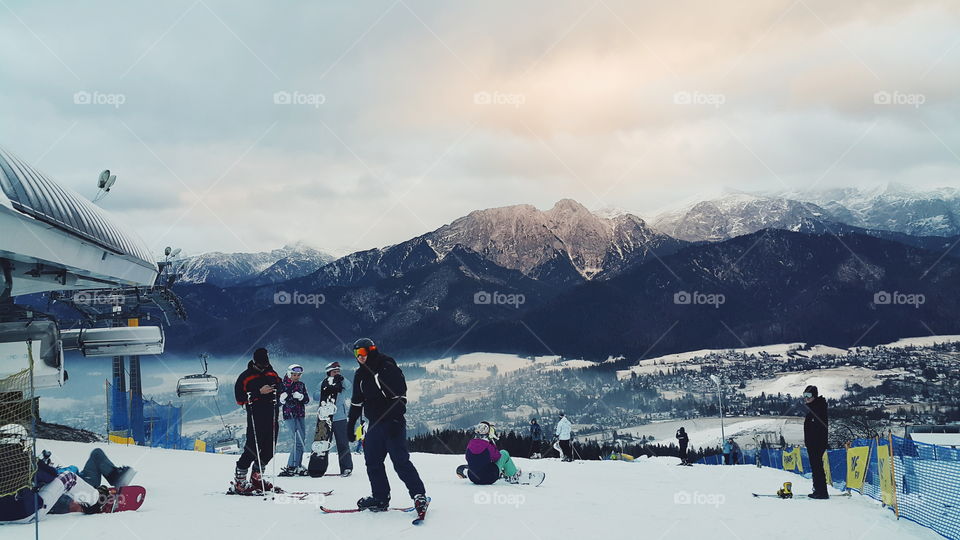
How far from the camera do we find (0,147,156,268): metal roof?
11.2 m

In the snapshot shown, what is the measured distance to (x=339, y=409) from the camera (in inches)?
473

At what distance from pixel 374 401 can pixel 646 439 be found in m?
172

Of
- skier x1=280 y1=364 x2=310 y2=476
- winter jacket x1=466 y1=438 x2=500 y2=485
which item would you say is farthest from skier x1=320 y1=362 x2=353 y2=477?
winter jacket x1=466 y1=438 x2=500 y2=485

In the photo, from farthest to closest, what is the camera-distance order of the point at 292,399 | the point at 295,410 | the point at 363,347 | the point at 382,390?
1. the point at 295,410
2. the point at 292,399
3. the point at 363,347
4. the point at 382,390

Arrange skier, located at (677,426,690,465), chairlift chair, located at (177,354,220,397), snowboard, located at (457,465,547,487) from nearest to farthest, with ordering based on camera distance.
Answer: snowboard, located at (457,465,547,487), skier, located at (677,426,690,465), chairlift chair, located at (177,354,220,397)

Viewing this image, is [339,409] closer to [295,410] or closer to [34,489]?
[295,410]

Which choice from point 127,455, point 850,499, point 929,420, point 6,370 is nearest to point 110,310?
point 127,455

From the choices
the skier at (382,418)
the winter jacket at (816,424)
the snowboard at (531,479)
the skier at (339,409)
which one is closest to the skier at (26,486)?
the skier at (382,418)

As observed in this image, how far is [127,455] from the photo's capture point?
51.0 feet

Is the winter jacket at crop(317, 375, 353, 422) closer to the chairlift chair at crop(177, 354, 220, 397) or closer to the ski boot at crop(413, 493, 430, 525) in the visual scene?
the ski boot at crop(413, 493, 430, 525)

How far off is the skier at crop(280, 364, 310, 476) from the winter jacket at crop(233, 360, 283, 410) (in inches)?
90.5

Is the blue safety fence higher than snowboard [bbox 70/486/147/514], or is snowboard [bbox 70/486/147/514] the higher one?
snowboard [bbox 70/486/147/514]

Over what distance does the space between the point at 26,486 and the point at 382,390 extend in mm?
3604

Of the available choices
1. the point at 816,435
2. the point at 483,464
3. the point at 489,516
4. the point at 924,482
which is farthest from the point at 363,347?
the point at 924,482
